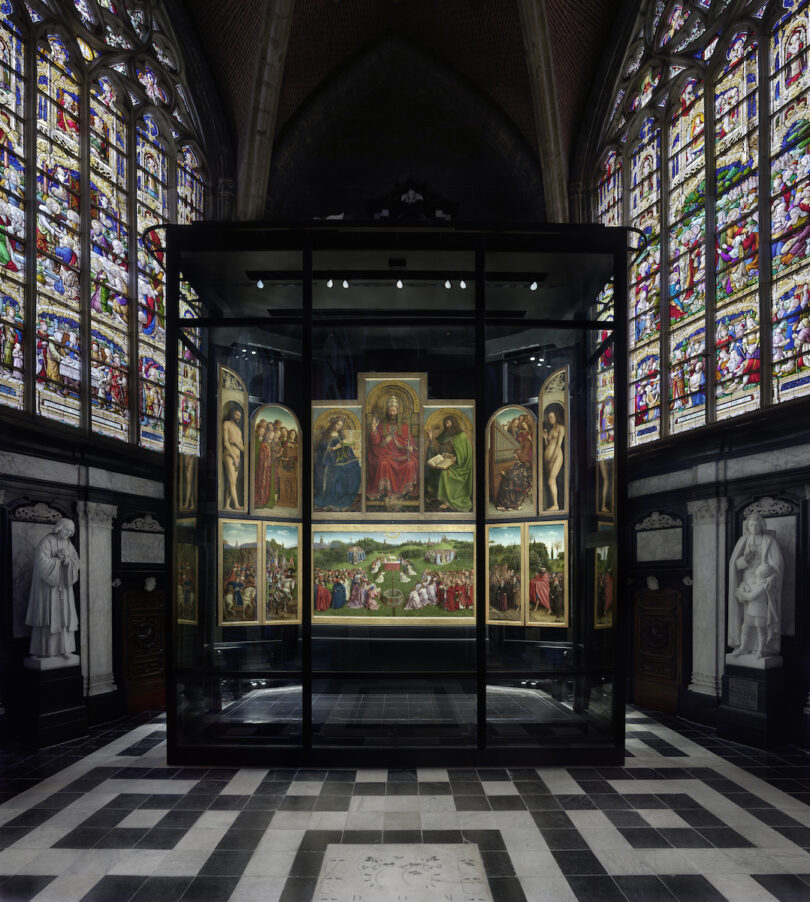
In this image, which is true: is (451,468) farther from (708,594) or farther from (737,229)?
(737,229)

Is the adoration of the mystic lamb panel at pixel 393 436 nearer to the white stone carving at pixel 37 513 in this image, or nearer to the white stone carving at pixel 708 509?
the white stone carving at pixel 37 513

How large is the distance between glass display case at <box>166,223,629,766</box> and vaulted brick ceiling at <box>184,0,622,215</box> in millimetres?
6760

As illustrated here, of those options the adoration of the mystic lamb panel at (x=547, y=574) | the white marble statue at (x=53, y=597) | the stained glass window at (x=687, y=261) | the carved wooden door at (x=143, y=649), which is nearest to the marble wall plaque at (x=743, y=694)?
the adoration of the mystic lamb panel at (x=547, y=574)

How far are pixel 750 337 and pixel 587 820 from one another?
619cm

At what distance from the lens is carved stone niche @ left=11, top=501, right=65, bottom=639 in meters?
7.87

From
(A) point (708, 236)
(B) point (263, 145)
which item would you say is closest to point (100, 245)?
(B) point (263, 145)

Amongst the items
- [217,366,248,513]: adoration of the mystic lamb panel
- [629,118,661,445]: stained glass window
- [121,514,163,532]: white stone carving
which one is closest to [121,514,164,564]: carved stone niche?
[121,514,163,532]: white stone carving

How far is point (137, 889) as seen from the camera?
14.7ft

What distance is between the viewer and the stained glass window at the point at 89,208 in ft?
27.2

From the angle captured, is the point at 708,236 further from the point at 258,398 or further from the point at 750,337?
the point at 258,398

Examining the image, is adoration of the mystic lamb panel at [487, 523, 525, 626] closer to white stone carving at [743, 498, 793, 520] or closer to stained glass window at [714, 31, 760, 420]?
white stone carving at [743, 498, 793, 520]

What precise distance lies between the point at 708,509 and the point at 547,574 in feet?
10.6

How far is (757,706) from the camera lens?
7699 millimetres

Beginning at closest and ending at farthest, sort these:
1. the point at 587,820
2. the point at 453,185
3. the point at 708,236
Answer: the point at 587,820 < the point at 708,236 < the point at 453,185
